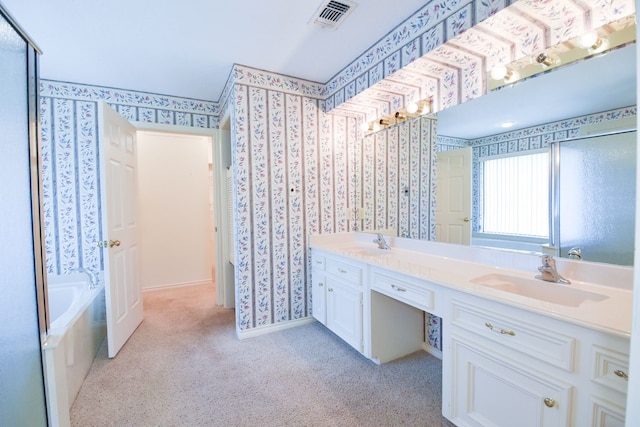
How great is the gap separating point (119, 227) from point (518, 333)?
2.76 metres

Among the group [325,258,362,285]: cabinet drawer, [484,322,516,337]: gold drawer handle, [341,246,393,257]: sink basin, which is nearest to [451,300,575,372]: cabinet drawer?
[484,322,516,337]: gold drawer handle

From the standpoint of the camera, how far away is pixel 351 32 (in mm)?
1938

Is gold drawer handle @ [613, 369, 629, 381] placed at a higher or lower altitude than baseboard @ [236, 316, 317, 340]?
higher

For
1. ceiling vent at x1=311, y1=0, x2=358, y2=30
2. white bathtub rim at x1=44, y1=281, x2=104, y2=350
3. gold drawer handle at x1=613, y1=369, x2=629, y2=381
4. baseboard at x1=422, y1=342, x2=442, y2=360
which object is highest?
ceiling vent at x1=311, y1=0, x2=358, y2=30

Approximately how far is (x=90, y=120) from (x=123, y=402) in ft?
8.02

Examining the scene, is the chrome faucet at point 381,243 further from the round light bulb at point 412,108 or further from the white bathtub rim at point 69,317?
the white bathtub rim at point 69,317

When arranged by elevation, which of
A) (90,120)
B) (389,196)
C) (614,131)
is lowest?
(389,196)

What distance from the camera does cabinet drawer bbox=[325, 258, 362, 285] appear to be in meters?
2.07

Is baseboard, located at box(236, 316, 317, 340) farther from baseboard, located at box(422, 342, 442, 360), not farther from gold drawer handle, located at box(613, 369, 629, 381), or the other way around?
gold drawer handle, located at box(613, 369, 629, 381)

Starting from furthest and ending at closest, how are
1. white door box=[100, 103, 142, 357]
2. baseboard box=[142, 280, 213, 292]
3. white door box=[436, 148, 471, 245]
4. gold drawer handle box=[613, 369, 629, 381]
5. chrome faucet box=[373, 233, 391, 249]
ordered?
baseboard box=[142, 280, 213, 292], chrome faucet box=[373, 233, 391, 249], white door box=[100, 103, 142, 357], white door box=[436, 148, 471, 245], gold drawer handle box=[613, 369, 629, 381]

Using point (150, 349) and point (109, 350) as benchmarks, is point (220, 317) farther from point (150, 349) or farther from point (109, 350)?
point (109, 350)

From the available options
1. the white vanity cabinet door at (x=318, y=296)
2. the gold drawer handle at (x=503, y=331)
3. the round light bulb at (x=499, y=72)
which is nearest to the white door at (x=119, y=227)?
the white vanity cabinet door at (x=318, y=296)

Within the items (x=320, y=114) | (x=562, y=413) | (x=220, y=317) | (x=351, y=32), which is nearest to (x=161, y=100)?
(x=320, y=114)

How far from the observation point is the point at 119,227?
2.40m
